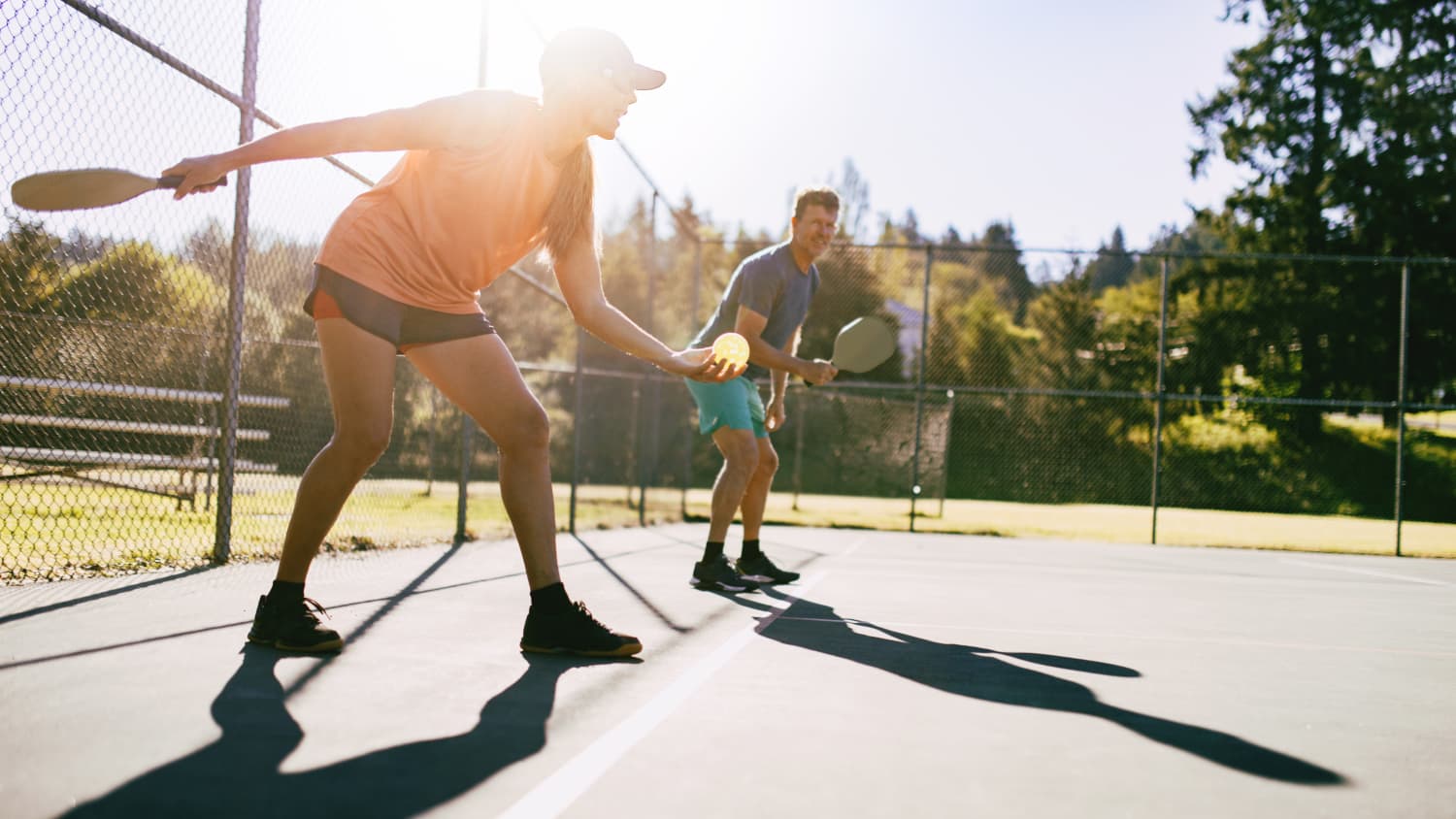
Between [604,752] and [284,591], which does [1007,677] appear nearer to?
[604,752]

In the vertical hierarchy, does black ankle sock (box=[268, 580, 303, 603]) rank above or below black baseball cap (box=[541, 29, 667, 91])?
below

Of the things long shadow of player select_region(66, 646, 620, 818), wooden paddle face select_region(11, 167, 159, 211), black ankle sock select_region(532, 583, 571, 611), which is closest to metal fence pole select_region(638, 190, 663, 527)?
black ankle sock select_region(532, 583, 571, 611)

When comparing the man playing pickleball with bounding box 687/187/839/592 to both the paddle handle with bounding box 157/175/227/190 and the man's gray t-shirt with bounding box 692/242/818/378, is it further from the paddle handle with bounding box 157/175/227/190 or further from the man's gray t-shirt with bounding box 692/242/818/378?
the paddle handle with bounding box 157/175/227/190

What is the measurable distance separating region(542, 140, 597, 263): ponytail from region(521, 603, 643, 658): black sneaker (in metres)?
1.15

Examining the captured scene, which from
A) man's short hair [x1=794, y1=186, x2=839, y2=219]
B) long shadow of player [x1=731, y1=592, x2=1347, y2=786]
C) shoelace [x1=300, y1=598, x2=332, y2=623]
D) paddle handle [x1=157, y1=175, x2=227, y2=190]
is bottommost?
long shadow of player [x1=731, y1=592, x2=1347, y2=786]

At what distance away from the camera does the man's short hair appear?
6.09m

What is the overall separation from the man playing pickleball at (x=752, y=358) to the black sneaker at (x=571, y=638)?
2.19 metres

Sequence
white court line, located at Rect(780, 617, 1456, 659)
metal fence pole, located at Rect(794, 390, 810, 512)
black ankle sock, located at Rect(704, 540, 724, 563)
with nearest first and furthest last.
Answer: white court line, located at Rect(780, 617, 1456, 659)
black ankle sock, located at Rect(704, 540, 724, 563)
metal fence pole, located at Rect(794, 390, 810, 512)

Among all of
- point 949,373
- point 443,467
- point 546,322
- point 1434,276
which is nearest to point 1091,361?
point 949,373

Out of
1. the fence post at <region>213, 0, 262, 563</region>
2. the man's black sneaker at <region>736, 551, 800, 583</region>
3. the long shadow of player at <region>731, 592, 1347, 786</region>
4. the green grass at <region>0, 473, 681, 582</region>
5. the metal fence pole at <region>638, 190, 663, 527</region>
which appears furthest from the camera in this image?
the metal fence pole at <region>638, 190, 663, 527</region>

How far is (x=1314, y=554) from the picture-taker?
505 inches

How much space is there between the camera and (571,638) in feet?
11.9

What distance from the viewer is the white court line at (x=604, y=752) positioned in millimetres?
2090

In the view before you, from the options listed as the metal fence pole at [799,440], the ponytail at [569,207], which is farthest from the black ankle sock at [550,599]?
the metal fence pole at [799,440]
